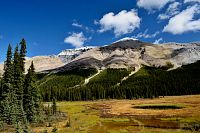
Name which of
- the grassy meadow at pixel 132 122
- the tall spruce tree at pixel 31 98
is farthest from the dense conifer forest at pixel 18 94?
the grassy meadow at pixel 132 122

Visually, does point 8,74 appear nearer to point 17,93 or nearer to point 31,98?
point 17,93

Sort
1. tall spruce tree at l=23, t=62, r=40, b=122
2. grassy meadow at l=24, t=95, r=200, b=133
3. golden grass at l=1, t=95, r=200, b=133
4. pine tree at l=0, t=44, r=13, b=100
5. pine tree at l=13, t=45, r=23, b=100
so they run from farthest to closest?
pine tree at l=13, t=45, r=23, b=100, tall spruce tree at l=23, t=62, r=40, b=122, pine tree at l=0, t=44, r=13, b=100, golden grass at l=1, t=95, r=200, b=133, grassy meadow at l=24, t=95, r=200, b=133

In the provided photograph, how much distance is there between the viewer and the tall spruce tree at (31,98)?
247ft

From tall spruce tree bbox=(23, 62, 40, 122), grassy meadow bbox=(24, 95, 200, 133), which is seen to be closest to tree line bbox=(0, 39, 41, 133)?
tall spruce tree bbox=(23, 62, 40, 122)

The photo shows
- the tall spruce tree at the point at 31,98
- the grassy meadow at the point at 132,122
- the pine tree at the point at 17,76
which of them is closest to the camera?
the grassy meadow at the point at 132,122

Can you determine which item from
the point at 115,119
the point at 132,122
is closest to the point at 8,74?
the point at 115,119

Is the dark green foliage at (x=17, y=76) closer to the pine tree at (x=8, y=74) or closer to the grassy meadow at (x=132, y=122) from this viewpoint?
the pine tree at (x=8, y=74)

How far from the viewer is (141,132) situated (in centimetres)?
5584

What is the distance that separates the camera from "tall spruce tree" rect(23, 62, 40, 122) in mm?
75188

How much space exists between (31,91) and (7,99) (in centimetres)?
911

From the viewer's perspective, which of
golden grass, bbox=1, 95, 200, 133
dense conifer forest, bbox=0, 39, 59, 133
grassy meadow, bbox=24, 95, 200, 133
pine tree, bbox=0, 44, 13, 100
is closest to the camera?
grassy meadow, bbox=24, 95, 200, 133

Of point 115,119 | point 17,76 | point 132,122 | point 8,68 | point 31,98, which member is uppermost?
point 8,68

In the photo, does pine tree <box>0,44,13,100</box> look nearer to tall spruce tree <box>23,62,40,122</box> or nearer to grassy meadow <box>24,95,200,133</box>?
tall spruce tree <box>23,62,40,122</box>

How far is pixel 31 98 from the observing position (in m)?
77.8
